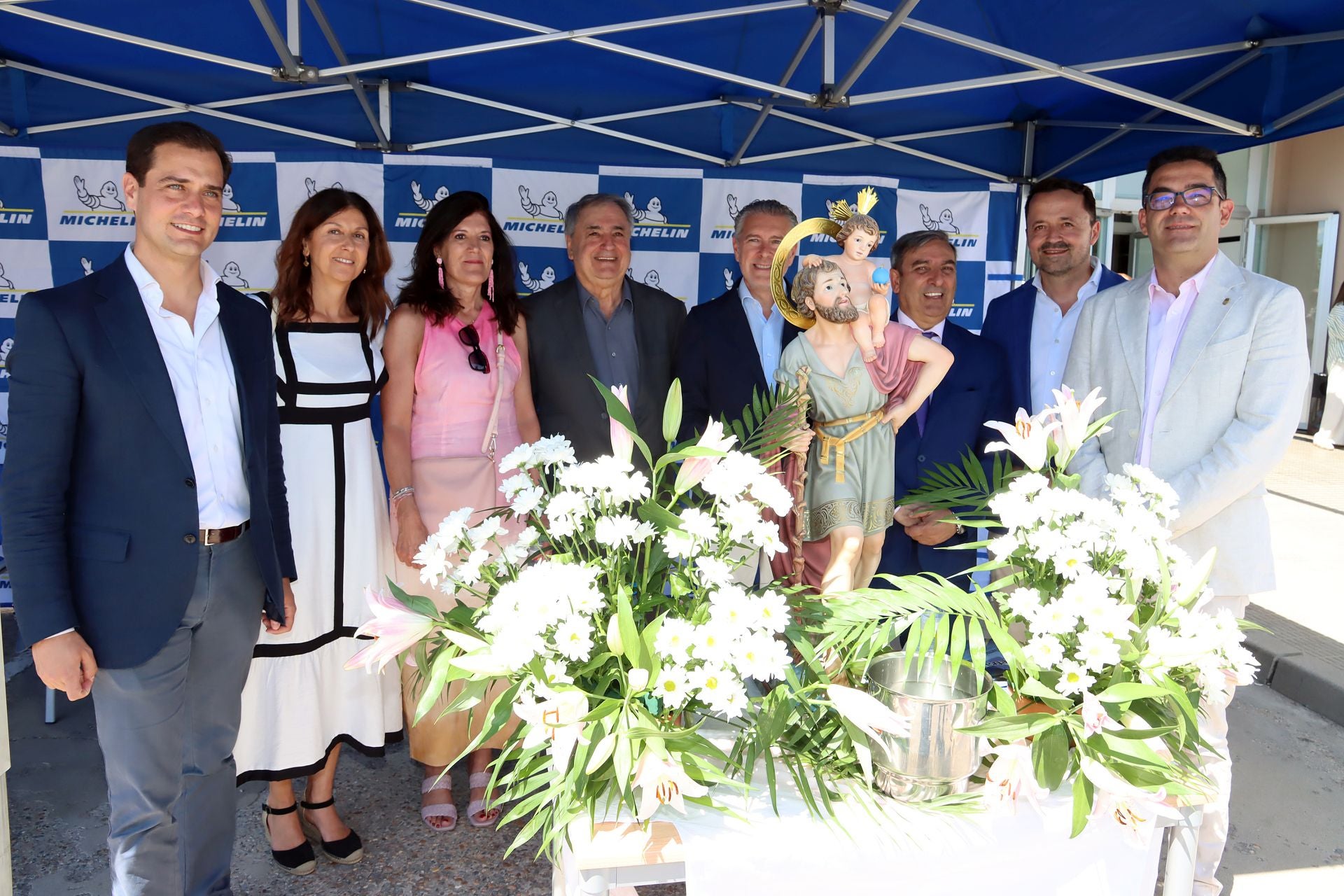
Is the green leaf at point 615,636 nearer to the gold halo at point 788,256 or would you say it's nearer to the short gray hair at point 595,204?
the gold halo at point 788,256

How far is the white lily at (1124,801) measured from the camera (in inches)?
52.8

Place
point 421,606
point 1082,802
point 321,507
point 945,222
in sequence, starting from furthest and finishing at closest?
point 945,222
point 321,507
point 421,606
point 1082,802

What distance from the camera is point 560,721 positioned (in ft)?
4.14

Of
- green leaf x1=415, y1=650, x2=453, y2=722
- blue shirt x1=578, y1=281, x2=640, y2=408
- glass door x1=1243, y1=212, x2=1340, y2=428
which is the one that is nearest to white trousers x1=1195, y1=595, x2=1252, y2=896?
green leaf x1=415, y1=650, x2=453, y2=722

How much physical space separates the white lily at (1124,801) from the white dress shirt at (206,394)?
5.93 feet

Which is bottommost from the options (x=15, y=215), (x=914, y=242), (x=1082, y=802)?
(x=1082, y=802)

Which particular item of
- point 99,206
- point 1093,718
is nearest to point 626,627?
point 1093,718

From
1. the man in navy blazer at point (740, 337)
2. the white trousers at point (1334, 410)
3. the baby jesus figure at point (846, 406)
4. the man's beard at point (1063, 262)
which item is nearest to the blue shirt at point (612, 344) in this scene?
the man in navy blazer at point (740, 337)

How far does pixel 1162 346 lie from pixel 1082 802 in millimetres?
1595

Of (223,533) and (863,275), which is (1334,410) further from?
(223,533)

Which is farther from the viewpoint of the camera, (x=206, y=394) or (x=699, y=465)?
(x=206, y=394)

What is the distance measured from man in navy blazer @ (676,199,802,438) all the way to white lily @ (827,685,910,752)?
1.65 meters

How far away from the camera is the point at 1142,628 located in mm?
1529

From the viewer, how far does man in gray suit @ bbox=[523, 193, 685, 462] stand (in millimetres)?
3049
